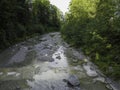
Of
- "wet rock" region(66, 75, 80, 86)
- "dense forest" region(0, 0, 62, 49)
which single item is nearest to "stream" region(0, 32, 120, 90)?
"wet rock" region(66, 75, 80, 86)

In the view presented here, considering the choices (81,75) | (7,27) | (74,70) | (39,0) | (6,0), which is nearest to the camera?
(81,75)

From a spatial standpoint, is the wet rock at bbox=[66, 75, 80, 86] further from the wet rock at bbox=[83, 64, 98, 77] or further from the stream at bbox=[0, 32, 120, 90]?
the wet rock at bbox=[83, 64, 98, 77]

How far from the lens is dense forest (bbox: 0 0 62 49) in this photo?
26669 millimetres

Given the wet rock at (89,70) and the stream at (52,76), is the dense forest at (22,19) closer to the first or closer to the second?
the stream at (52,76)

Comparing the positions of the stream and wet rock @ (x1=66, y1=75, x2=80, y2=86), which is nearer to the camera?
the stream

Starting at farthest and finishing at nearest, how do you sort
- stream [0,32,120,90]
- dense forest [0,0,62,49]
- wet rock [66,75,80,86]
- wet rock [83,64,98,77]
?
dense forest [0,0,62,49]
wet rock [83,64,98,77]
wet rock [66,75,80,86]
stream [0,32,120,90]

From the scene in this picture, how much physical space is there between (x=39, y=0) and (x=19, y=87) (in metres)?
56.1

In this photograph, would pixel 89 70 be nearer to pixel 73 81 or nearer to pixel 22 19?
pixel 73 81

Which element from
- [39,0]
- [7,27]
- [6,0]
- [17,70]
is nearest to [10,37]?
[7,27]

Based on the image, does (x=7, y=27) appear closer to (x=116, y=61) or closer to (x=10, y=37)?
(x=10, y=37)

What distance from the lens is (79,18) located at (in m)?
26.5

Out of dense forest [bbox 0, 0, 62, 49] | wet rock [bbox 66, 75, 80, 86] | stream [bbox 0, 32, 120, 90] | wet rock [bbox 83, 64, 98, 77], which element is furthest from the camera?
dense forest [bbox 0, 0, 62, 49]

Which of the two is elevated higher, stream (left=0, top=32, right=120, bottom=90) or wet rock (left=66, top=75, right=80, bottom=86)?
wet rock (left=66, top=75, right=80, bottom=86)

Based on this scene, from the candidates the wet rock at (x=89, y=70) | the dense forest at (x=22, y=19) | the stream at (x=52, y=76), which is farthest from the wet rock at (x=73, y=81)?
the dense forest at (x=22, y=19)
